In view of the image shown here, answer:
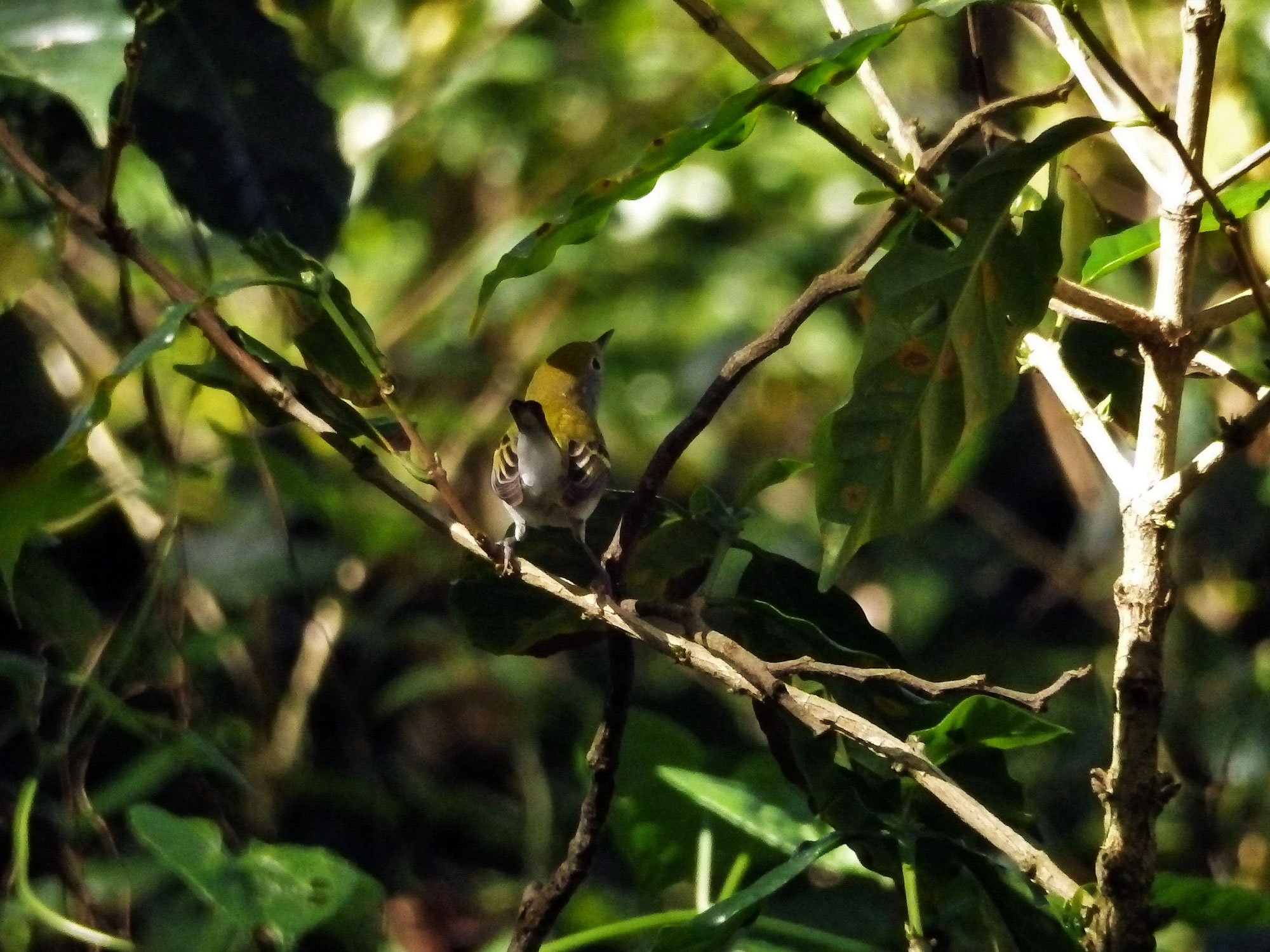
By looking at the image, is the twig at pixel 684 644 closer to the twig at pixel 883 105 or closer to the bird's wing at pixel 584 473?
the twig at pixel 883 105

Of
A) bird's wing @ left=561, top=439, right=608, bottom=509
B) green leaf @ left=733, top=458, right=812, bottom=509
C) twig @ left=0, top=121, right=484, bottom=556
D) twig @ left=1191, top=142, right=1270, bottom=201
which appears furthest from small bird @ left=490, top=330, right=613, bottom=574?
twig @ left=1191, top=142, right=1270, bottom=201

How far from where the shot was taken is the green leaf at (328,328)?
115 cm

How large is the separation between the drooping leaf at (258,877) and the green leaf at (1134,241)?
81cm

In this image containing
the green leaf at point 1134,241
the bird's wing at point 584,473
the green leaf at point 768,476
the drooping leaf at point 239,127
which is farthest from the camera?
the bird's wing at point 584,473

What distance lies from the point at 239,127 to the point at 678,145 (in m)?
0.95

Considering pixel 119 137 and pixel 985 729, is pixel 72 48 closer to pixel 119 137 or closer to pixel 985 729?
pixel 119 137

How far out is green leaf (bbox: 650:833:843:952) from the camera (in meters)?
1.03

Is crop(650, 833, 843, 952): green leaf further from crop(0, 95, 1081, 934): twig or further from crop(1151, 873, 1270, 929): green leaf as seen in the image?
crop(1151, 873, 1270, 929): green leaf

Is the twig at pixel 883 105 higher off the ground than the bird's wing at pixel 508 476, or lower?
higher

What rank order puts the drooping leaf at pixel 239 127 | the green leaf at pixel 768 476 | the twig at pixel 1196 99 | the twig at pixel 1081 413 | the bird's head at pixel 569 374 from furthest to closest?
Answer: the bird's head at pixel 569 374 → the drooping leaf at pixel 239 127 → the green leaf at pixel 768 476 → the twig at pixel 1081 413 → the twig at pixel 1196 99

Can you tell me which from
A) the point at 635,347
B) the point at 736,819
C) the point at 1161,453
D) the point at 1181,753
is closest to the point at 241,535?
the point at 635,347

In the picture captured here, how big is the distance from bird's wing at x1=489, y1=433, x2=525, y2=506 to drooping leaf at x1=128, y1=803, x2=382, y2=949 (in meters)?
0.93

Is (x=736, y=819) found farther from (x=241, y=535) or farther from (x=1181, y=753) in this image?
(x=241, y=535)

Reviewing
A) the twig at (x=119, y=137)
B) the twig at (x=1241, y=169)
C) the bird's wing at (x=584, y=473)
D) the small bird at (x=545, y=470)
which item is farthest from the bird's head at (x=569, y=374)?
the twig at (x=1241, y=169)
